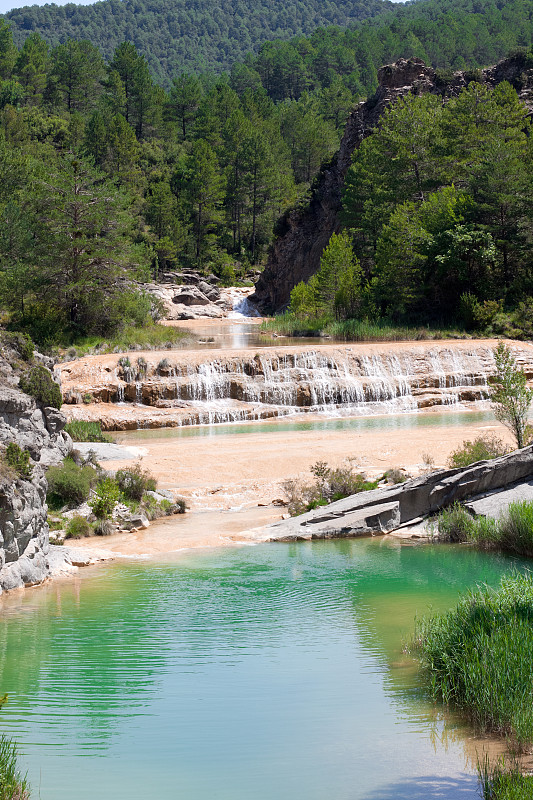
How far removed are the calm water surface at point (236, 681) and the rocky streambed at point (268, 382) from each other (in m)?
16.0

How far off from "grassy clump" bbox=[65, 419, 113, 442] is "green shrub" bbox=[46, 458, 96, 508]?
18.6 ft

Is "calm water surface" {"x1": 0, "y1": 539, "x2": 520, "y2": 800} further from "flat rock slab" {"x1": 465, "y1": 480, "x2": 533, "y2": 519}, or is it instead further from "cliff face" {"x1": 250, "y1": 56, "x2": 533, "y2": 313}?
"cliff face" {"x1": 250, "y1": 56, "x2": 533, "y2": 313}

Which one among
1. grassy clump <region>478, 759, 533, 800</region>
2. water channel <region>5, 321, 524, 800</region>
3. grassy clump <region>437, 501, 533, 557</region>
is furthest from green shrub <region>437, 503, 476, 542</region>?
grassy clump <region>478, 759, 533, 800</region>

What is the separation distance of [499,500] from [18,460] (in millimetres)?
8281

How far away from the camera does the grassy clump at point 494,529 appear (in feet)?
43.9

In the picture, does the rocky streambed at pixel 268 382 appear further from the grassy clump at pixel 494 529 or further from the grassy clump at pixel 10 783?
the grassy clump at pixel 10 783

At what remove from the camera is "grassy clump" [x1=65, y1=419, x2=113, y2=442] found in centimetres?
2270

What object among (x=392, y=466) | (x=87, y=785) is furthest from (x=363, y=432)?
(x=87, y=785)

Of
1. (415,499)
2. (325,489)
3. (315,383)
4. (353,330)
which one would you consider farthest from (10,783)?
(353,330)

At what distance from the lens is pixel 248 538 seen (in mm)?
15680

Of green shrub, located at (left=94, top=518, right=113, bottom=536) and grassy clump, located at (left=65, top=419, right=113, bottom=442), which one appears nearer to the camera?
green shrub, located at (left=94, top=518, right=113, bottom=536)

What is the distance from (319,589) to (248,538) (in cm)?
360

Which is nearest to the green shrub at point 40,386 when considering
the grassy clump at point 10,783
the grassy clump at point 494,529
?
the grassy clump at point 494,529

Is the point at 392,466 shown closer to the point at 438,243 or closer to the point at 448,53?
the point at 438,243
